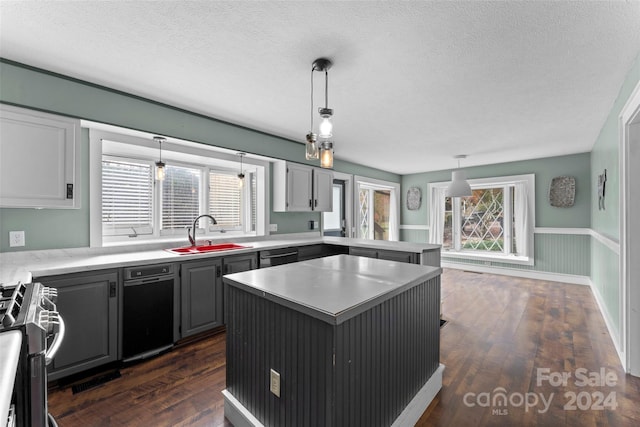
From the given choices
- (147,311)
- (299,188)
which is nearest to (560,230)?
(299,188)

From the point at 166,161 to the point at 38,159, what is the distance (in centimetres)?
125

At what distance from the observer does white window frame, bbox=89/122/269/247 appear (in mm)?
2572

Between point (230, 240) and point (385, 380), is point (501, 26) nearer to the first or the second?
point (385, 380)

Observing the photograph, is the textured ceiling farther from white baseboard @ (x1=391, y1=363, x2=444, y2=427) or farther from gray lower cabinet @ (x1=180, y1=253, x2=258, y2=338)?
white baseboard @ (x1=391, y1=363, x2=444, y2=427)

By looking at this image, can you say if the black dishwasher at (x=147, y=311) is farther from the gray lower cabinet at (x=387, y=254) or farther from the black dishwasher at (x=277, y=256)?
the gray lower cabinet at (x=387, y=254)

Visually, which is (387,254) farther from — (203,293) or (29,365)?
(29,365)

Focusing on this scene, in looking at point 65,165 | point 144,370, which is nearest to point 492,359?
point 144,370

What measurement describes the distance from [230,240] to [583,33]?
3648 mm

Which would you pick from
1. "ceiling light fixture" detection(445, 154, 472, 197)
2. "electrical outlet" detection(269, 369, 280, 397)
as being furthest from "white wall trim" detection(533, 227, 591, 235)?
"electrical outlet" detection(269, 369, 280, 397)

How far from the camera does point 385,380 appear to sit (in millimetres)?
1418

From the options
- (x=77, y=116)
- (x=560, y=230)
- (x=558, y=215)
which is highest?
(x=77, y=116)

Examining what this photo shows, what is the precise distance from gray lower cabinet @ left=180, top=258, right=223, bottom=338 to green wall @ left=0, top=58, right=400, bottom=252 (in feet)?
3.19

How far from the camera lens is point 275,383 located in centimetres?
138

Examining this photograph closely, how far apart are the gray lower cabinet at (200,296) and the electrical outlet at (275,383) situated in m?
1.58
